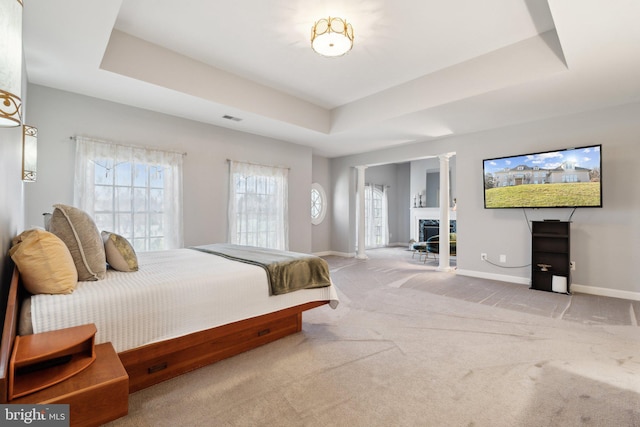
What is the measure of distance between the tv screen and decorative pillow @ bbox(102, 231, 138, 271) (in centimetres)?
486

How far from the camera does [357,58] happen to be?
3.52 meters

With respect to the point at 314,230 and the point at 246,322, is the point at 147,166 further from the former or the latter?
the point at 314,230

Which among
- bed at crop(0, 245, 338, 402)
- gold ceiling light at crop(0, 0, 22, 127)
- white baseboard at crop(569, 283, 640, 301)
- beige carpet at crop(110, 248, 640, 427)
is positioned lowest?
beige carpet at crop(110, 248, 640, 427)

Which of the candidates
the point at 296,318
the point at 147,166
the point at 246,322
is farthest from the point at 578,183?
the point at 147,166

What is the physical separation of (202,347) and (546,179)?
471 centimetres

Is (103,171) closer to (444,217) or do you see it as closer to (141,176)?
(141,176)

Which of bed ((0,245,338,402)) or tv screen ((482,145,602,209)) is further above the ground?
tv screen ((482,145,602,209))

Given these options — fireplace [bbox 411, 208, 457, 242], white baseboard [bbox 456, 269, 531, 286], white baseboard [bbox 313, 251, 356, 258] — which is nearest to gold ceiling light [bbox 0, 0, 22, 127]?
white baseboard [bbox 456, 269, 531, 286]

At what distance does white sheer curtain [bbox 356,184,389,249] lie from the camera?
9.58 meters

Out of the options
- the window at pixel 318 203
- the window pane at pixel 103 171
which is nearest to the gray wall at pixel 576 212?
the window at pixel 318 203

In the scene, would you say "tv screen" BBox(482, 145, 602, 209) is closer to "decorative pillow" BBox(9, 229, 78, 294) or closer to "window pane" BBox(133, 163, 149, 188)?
"window pane" BBox(133, 163, 149, 188)

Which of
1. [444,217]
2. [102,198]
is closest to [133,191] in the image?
[102,198]

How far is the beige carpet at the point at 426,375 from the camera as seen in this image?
1.65m

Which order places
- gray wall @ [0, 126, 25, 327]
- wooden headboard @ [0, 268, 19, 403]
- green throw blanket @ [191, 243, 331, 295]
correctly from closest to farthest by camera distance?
wooden headboard @ [0, 268, 19, 403] → gray wall @ [0, 126, 25, 327] → green throw blanket @ [191, 243, 331, 295]
